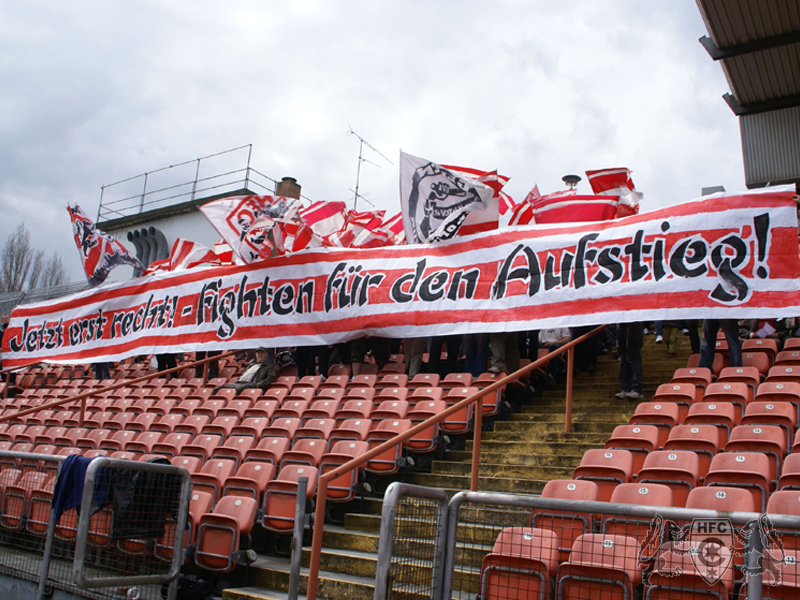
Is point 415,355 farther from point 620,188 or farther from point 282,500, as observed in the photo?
point 282,500

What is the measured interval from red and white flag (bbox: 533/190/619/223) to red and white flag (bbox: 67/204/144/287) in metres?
9.44

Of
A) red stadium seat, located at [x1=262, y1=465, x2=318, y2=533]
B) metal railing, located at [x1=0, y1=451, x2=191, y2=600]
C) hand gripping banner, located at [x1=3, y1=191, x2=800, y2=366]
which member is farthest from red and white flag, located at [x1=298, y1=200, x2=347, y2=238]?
metal railing, located at [x1=0, y1=451, x2=191, y2=600]

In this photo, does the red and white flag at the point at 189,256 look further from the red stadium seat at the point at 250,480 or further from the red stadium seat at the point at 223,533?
the red stadium seat at the point at 223,533

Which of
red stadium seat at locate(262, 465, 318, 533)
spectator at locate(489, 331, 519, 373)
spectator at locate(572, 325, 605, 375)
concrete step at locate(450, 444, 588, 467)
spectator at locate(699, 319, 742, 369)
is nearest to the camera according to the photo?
red stadium seat at locate(262, 465, 318, 533)

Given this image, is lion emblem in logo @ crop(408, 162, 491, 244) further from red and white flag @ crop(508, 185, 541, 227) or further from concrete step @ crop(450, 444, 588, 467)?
concrete step @ crop(450, 444, 588, 467)

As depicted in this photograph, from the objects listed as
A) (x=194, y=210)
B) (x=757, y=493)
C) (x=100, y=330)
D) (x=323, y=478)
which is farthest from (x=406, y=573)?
(x=194, y=210)

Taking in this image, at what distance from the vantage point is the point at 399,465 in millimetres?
7141

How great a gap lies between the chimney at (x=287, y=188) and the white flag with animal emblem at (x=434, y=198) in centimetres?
1218

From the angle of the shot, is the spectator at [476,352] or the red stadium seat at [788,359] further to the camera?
the spectator at [476,352]

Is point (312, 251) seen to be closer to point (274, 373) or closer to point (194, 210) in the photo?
point (274, 373)

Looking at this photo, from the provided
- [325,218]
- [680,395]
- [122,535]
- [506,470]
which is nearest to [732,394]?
[680,395]

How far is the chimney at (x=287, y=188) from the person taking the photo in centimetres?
2202

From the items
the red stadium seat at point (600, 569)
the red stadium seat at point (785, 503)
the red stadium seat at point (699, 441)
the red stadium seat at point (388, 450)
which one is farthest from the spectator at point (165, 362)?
the red stadium seat at point (785, 503)

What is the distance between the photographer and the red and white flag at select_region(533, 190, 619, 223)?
9.38 metres
